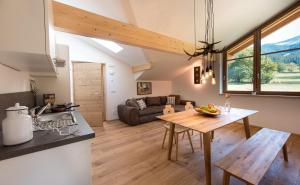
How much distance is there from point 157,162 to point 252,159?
142 centimetres

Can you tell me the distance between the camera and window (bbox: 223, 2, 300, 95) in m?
3.53

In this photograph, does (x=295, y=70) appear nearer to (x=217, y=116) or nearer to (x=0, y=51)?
(x=217, y=116)

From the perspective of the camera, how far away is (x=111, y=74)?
5.24 m

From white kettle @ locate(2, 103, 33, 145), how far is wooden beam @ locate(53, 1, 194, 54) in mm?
1506

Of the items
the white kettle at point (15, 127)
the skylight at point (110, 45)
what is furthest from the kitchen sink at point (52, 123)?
Result: the skylight at point (110, 45)

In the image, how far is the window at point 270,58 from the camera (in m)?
3.53

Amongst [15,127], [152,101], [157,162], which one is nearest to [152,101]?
[152,101]

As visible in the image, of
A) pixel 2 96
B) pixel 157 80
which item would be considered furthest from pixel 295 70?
pixel 2 96

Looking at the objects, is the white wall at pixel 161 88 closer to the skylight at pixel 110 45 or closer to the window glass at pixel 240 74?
the skylight at pixel 110 45

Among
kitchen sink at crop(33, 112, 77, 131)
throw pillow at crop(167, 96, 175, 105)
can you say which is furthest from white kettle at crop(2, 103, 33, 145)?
throw pillow at crop(167, 96, 175, 105)

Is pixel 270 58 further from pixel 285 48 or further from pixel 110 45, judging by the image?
pixel 110 45

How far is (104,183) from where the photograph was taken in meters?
1.99

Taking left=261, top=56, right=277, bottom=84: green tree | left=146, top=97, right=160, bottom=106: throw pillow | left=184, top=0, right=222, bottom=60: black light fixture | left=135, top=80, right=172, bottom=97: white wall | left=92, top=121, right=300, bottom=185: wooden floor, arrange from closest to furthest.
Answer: left=92, top=121, right=300, bottom=185: wooden floor
left=184, top=0, right=222, bottom=60: black light fixture
left=261, top=56, right=277, bottom=84: green tree
left=146, top=97, right=160, bottom=106: throw pillow
left=135, top=80, right=172, bottom=97: white wall

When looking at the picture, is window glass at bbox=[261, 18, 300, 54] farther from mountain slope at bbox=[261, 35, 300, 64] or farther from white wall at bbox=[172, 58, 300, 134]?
white wall at bbox=[172, 58, 300, 134]
